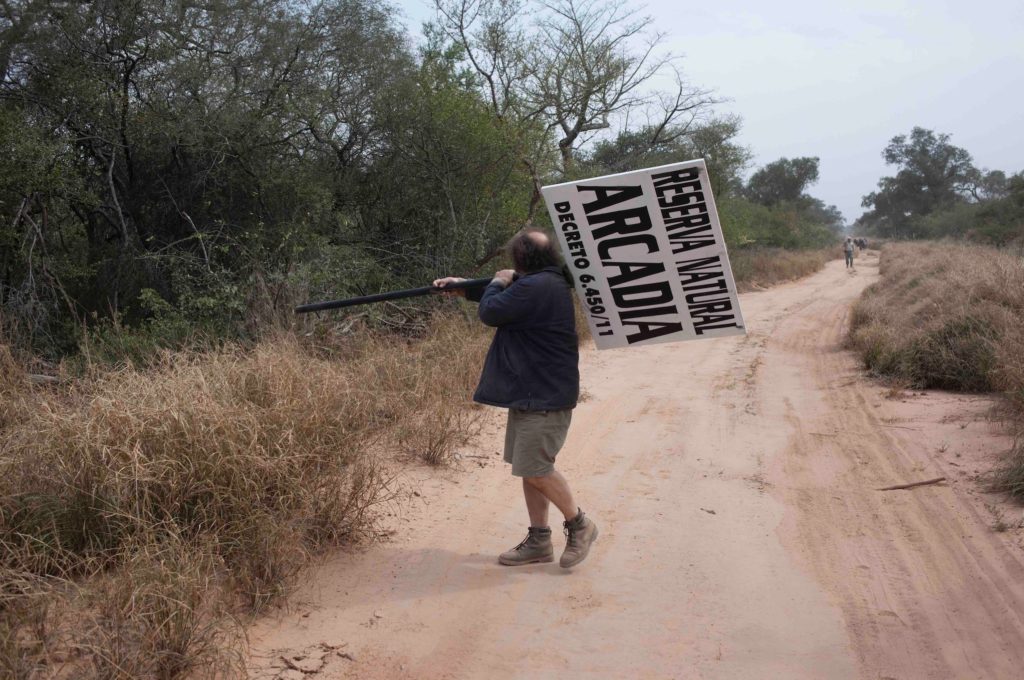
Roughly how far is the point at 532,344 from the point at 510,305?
0.80ft

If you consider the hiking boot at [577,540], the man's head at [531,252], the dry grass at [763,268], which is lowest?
the dry grass at [763,268]

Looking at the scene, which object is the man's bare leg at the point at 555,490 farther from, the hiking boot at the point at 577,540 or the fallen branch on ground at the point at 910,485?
the fallen branch on ground at the point at 910,485

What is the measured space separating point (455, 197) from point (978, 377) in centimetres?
790

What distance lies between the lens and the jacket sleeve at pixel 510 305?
4094 millimetres

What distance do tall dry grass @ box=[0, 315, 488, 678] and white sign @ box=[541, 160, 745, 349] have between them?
5.47 ft

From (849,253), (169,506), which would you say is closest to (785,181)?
(849,253)

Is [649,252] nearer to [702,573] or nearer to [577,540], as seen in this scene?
[577,540]

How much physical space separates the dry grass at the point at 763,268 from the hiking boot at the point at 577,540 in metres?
Result: 22.5

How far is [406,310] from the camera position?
10.9 m

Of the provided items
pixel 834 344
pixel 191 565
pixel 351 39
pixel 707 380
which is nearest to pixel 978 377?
pixel 707 380

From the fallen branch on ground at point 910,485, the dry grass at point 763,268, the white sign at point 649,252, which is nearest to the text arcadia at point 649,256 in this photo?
the white sign at point 649,252

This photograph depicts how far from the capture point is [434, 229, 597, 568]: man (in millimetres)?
4141

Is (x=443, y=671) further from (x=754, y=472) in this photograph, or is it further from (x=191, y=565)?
(x=754, y=472)

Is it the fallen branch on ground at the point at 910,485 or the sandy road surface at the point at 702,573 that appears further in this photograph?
the fallen branch on ground at the point at 910,485
